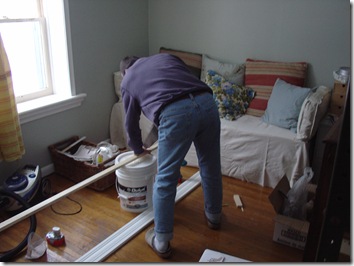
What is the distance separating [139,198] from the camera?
248 cm

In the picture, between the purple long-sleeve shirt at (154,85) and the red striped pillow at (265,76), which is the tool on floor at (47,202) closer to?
the purple long-sleeve shirt at (154,85)

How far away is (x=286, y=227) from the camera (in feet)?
7.09

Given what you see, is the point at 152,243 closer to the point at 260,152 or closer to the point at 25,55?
the point at 260,152

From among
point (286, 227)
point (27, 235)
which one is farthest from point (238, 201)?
point (27, 235)

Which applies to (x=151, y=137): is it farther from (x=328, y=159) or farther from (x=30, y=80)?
(x=328, y=159)

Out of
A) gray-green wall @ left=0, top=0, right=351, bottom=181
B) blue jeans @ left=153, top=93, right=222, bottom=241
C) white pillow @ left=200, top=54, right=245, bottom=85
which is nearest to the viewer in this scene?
blue jeans @ left=153, top=93, right=222, bottom=241

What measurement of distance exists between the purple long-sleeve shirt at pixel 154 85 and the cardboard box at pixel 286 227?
0.78m

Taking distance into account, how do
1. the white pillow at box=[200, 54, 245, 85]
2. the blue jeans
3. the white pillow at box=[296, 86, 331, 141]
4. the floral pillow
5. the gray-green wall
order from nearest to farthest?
the blue jeans
the white pillow at box=[296, 86, 331, 141]
the gray-green wall
the floral pillow
the white pillow at box=[200, 54, 245, 85]

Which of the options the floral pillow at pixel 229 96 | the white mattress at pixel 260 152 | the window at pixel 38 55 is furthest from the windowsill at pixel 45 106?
the white mattress at pixel 260 152

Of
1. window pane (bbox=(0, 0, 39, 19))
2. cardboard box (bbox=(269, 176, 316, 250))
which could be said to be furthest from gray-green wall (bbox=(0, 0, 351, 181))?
cardboard box (bbox=(269, 176, 316, 250))

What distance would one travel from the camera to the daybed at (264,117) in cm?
270

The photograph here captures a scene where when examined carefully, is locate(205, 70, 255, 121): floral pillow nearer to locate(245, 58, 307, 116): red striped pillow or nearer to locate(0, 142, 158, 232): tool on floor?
locate(245, 58, 307, 116): red striped pillow

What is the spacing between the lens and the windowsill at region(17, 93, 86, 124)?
9.07ft

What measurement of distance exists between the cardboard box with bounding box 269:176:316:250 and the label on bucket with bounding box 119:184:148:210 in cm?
85
